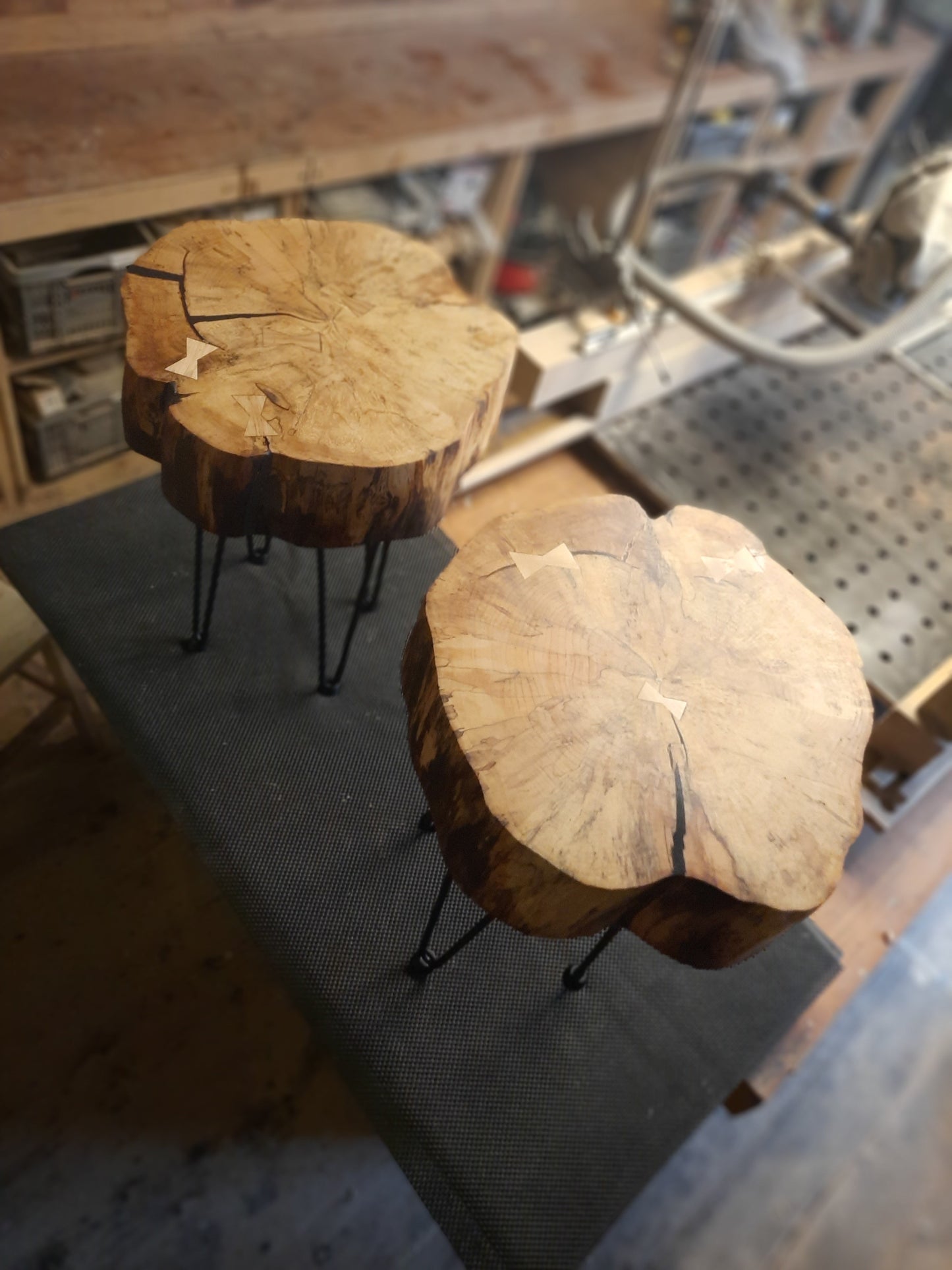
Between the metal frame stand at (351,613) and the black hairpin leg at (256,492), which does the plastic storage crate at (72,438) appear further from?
the black hairpin leg at (256,492)

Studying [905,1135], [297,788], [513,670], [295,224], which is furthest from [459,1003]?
[905,1135]

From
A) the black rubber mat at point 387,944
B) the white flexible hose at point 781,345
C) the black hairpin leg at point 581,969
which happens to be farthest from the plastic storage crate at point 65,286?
the black hairpin leg at point 581,969

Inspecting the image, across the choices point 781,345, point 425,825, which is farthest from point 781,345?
point 425,825

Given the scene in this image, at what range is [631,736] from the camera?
3.22 feet

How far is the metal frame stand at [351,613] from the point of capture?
1.36 metres

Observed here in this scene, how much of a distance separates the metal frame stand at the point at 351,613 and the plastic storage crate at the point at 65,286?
939mm

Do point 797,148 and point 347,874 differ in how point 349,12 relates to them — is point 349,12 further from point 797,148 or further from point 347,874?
point 347,874

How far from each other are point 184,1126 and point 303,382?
1197mm

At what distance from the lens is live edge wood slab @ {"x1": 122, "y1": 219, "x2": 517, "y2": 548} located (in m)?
1.07

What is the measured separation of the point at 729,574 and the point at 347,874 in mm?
682

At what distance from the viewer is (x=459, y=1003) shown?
1252mm

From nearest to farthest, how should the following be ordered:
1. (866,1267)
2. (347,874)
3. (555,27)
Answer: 1. (347,874)
2. (866,1267)
3. (555,27)

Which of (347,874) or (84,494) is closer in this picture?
(347,874)

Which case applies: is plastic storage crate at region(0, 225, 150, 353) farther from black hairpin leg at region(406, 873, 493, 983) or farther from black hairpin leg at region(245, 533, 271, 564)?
black hairpin leg at region(406, 873, 493, 983)
